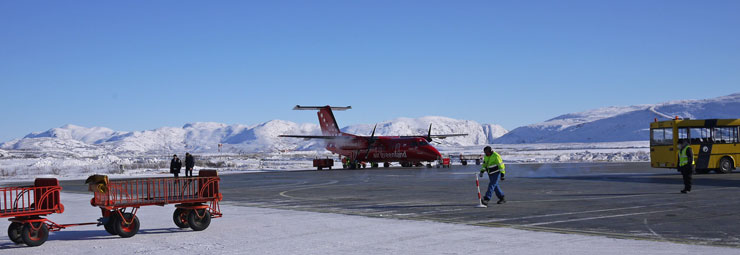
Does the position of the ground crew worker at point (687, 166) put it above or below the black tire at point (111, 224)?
above

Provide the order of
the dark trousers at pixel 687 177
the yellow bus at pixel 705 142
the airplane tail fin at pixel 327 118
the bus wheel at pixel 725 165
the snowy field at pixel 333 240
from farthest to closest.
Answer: the airplane tail fin at pixel 327 118
the bus wheel at pixel 725 165
the yellow bus at pixel 705 142
the dark trousers at pixel 687 177
the snowy field at pixel 333 240

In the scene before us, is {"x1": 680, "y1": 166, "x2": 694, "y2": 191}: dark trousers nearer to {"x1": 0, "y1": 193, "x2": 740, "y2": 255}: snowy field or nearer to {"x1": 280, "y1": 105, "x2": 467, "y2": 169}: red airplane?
{"x1": 0, "y1": 193, "x2": 740, "y2": 255}: snowy field

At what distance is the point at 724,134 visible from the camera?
102 feet

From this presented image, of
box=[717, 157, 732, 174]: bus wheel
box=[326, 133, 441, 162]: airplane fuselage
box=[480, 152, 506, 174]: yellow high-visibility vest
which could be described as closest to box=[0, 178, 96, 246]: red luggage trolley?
box=[480, 152, 506, 174]: yellow high-visibility vest

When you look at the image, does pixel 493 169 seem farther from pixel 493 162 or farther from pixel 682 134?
pixel 682 134

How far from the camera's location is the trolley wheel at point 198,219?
1301cm

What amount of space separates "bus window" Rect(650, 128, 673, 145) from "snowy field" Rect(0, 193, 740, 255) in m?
22.0

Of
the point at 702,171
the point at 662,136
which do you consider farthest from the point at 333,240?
the point at 702,171

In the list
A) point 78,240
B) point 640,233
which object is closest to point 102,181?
point 78,240

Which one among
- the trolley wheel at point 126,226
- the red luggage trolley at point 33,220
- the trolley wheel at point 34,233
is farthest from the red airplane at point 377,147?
the trolley wheel at point 34,233

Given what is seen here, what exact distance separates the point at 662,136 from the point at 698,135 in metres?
1.57

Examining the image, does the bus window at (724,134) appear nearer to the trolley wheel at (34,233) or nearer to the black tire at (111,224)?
the black tire at (111,224)

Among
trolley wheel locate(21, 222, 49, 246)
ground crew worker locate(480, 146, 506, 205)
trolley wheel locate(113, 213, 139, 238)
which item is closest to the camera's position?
trolley wheel locate(21, 222, 49, 246)

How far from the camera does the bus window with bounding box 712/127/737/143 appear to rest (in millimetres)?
30875
